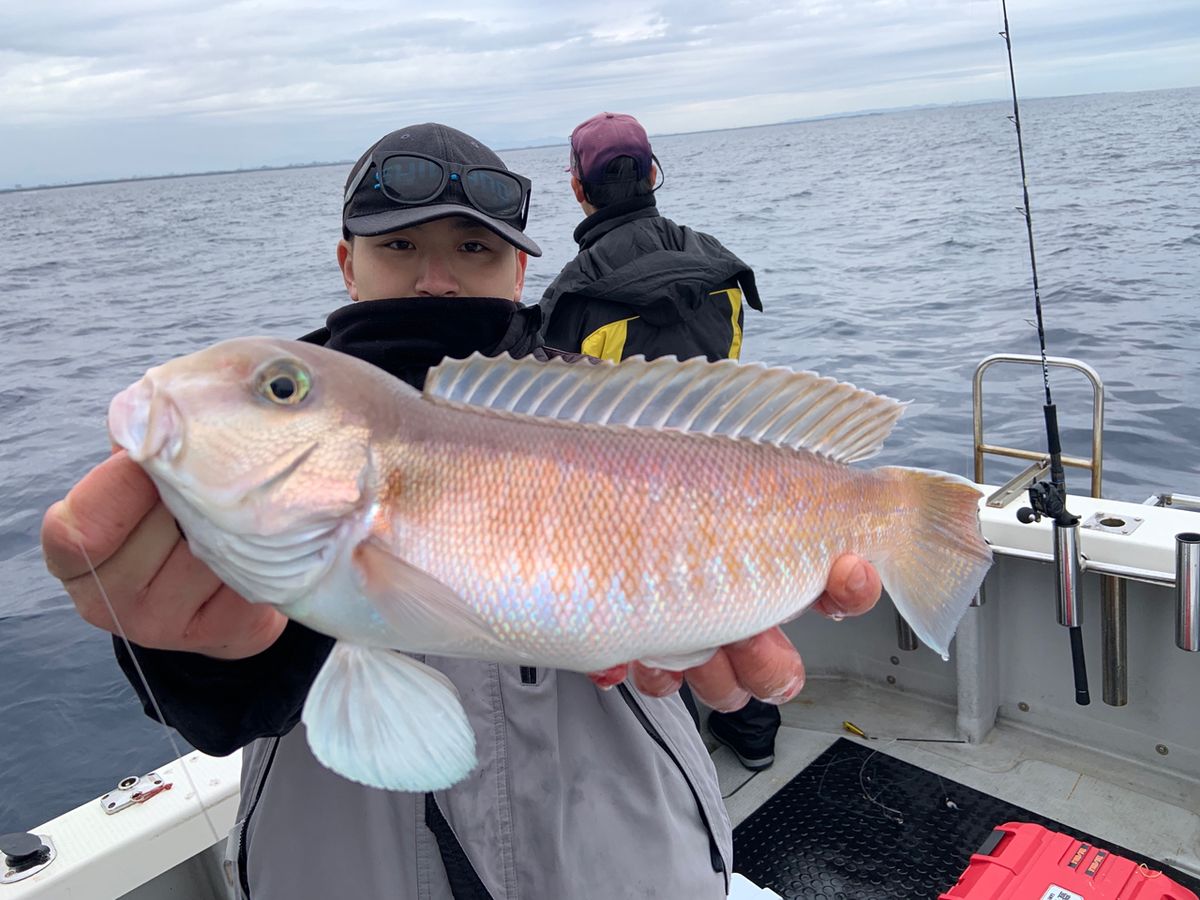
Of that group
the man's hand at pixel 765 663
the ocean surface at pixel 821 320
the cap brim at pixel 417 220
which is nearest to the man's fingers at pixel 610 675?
the man's hand at pixel 765 663

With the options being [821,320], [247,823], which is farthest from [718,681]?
[821,320]

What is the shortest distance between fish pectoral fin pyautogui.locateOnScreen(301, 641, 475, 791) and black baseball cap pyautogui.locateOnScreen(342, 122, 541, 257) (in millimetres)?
1123

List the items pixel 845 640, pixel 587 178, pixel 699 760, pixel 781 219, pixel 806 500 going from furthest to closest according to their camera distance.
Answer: pixel 781 219, pixel 845 640, pixel 587 178, pixel 699 760, pixel 806 500

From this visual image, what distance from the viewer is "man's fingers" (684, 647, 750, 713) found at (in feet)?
5.77

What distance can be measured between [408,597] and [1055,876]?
2.57m

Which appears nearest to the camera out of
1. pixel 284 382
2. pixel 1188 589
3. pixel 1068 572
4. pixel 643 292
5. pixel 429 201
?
pixel 284 382

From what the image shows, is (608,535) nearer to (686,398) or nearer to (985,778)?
(686,398)

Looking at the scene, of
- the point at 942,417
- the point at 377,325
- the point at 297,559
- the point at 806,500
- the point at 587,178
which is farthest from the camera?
the point at 942,417

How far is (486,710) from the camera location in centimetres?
181

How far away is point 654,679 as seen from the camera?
1693 mm

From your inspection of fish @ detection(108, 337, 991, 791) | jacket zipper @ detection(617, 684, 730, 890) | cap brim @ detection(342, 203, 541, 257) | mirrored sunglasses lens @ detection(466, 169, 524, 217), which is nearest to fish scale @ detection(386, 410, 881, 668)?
fish @ detection(108, 337, 991, 791)

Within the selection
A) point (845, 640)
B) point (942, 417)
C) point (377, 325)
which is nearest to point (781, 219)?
point (942, 417)

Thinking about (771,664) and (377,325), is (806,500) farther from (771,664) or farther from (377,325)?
(377,325)

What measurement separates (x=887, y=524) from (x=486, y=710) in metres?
0.90
